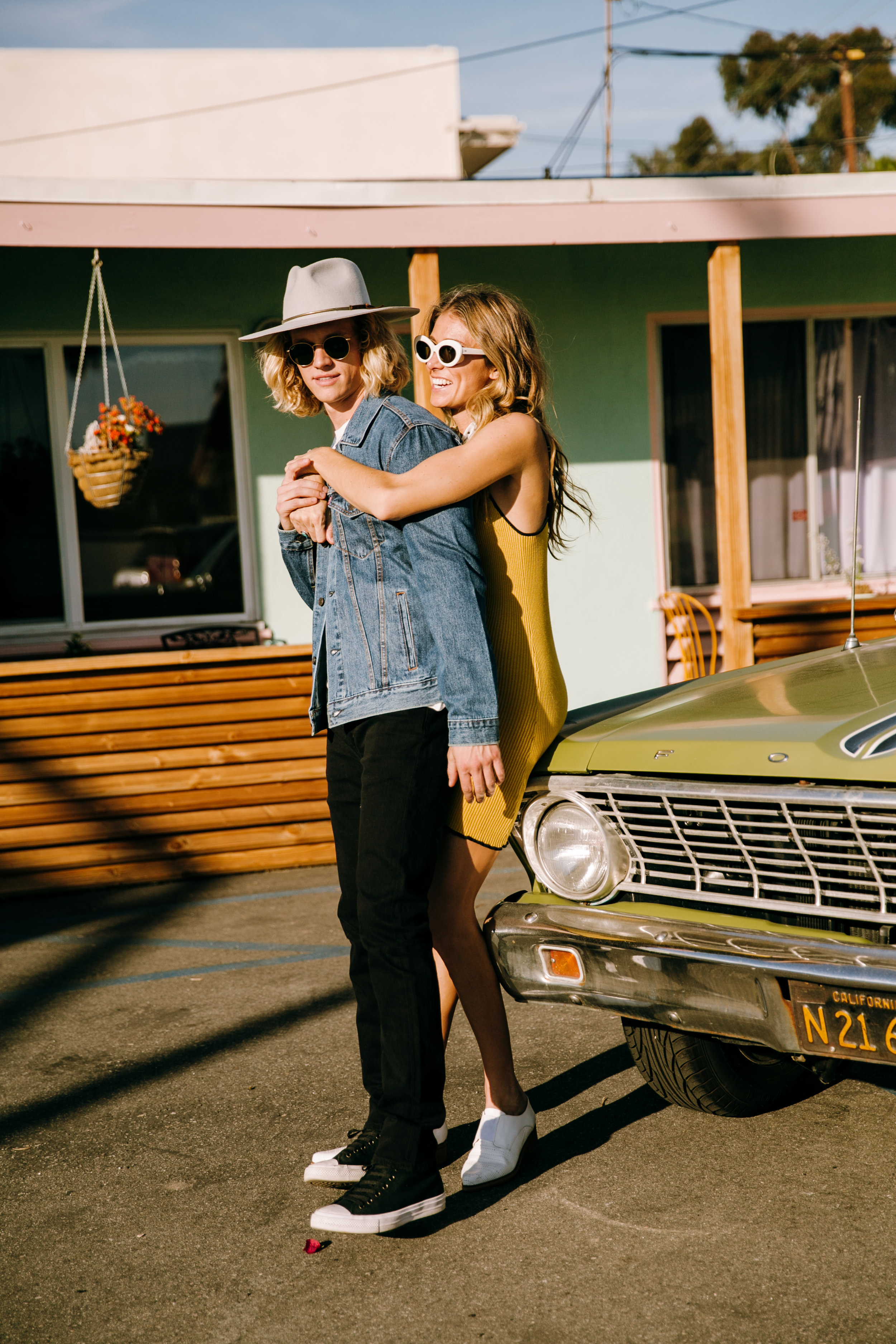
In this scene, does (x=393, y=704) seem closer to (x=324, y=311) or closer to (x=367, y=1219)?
(x=324, y=311)

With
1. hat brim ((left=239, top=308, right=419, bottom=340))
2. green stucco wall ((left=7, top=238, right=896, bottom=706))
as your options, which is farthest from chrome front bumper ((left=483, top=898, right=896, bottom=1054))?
green stucco wall ((left=7, top=238, right=896, bottom=706))

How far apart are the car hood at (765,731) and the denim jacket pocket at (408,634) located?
42cm

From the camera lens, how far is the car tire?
2961 millimetres

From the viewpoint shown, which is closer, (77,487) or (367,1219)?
(367,1219)

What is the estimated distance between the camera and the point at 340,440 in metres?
2.69

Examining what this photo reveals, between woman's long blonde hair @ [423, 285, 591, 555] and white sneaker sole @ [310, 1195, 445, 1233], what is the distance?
4.88 feet

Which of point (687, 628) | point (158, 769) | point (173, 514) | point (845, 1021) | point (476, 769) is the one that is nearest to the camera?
point (845, 1021)

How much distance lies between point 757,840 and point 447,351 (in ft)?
4.04

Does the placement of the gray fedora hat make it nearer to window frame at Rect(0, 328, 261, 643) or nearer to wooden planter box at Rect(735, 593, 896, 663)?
wooden planter box at Rect(735, 593, 896, 663)

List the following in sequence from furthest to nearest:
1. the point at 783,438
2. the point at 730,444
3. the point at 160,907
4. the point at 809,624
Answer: the point at 783,438
the point at 809,624
the point at 730,444
the point at 160,907

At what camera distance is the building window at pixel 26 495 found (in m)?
7.40

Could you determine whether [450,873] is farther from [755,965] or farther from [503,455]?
[503,455]

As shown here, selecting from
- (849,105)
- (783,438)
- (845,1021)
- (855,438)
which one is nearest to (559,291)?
(783,438)

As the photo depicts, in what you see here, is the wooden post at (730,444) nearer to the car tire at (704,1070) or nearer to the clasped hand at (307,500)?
the car tire at (704,1070)
